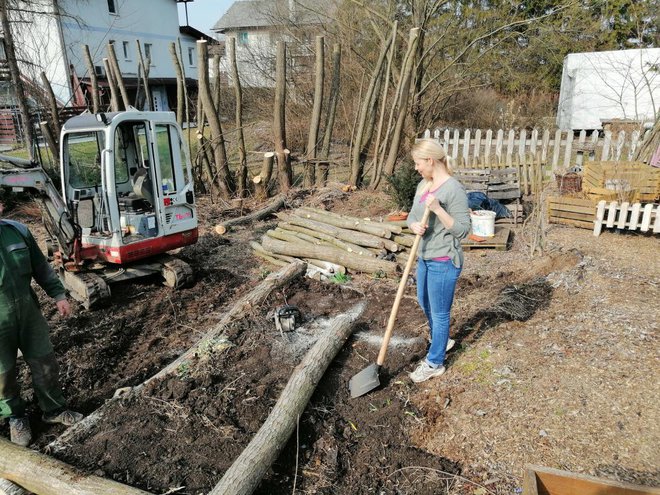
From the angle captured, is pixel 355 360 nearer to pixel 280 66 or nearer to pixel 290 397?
pixel 290 397

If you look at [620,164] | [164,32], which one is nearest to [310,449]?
[620,164]

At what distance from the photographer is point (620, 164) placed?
894cm

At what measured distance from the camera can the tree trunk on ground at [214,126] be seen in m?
11.7

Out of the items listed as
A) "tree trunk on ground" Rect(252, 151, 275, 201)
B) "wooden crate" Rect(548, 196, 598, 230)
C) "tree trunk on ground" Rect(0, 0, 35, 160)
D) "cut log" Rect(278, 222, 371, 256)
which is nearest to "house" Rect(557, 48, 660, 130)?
"wooden crate" Rect(548, 196, 598, 230)

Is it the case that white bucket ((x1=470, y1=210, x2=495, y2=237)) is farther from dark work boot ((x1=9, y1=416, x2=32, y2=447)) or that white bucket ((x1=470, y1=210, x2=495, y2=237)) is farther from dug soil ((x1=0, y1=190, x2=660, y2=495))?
dark work boot ((x1=9, y1=416, x2=32, y2=447))

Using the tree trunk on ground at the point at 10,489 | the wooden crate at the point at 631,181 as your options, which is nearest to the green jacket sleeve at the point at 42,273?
the tree trunk on ground at the point at 10,489

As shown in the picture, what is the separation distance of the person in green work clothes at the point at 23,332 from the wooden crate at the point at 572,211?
8.03 m

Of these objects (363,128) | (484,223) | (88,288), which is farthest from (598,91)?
(88,288)

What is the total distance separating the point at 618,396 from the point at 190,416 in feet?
11.6

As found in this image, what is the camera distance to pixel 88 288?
655 cm

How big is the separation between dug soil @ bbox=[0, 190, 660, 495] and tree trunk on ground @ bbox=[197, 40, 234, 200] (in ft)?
20.6

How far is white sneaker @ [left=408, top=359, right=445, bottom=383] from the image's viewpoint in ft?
14.8

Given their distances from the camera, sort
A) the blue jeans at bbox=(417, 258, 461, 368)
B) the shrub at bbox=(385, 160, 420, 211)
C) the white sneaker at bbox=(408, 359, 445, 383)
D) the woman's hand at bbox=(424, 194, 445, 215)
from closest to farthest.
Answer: the woman's hand at bbox=(424, 194, 445, 215)
the blue jeans at bbox=(417, 258, 461, 368)
the white sneaker at bbox=(408, 359, 445, 383)
the shrub at bbox=(385, 160, 420, 211)

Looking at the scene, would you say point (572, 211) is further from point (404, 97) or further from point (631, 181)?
point (404, 97)
